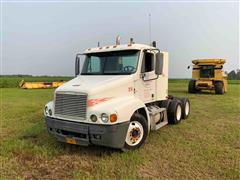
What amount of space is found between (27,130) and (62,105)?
8.56ft

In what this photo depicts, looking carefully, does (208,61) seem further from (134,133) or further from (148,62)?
(134,133)

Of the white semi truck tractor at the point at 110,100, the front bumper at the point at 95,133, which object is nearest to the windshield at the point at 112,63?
the white semi truck tractor at the point at 110,100

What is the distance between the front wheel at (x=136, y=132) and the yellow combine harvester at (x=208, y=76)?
14.6 metres

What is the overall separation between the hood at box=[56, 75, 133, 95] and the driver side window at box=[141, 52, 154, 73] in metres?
0.57

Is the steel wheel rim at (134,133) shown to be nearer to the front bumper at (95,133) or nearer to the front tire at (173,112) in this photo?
the front bumper at (95,133)

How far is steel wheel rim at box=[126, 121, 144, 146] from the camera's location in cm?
494

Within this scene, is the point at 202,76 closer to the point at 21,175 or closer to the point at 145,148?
the point at 145,148

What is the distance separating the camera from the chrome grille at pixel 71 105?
4.67 meters

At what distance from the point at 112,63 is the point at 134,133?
190 centimetres

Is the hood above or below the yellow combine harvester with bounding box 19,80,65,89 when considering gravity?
above

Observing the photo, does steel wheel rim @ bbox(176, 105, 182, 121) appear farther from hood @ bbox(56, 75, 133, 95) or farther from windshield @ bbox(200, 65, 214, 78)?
windshield @ bbox(200, 65, 214, 78)

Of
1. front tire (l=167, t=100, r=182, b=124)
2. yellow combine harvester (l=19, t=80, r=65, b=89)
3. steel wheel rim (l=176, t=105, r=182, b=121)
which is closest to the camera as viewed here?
front tire (l=167, t=100, r=182, b=124)

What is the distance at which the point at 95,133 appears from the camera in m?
4.46

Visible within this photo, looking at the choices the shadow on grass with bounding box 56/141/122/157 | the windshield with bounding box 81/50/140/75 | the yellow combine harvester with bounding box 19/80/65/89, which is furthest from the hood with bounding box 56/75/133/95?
the yellow combine harvester with bounding box 19/80/65/89
